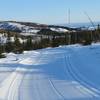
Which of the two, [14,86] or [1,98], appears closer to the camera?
[1,98]

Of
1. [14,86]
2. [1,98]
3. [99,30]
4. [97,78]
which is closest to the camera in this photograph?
[1,98]

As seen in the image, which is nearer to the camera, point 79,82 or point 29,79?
point 79,82

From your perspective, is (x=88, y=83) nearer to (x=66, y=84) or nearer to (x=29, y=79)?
(x=66, y=84)

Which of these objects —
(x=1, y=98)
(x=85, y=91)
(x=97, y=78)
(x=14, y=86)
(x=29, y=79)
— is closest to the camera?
(x=1, y=98)

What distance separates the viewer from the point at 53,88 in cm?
1400

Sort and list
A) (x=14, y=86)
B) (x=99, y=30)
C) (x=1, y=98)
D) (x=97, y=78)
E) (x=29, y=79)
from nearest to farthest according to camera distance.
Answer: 1. (x=1, y=98)
2. (x=14, y=86)
3. (x=97, y=78)
4. (x=29, y=79)
5. (x=99, y=30)

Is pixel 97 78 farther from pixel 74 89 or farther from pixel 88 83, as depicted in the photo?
pixel 74 89

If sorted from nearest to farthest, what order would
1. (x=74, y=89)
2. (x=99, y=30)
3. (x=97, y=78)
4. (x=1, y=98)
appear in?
(x=1, y=98) < (x=74, y=89) < (x=97, y=78) < (x=99, y=30)

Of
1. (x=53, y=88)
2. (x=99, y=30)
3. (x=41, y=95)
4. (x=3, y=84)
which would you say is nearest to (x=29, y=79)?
(x=3, y=84)

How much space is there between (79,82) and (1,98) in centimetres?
443

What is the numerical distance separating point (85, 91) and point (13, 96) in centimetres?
233

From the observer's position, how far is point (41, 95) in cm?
1242

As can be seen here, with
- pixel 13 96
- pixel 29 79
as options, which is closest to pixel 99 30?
pixel 29 79

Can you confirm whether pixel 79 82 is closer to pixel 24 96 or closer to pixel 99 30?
pixel 24 96
